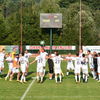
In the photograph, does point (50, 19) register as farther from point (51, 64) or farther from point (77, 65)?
point (77, 65)

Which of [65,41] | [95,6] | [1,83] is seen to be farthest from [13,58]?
[95,6]

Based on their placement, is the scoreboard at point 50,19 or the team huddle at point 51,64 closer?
the team huddle at point 51,64

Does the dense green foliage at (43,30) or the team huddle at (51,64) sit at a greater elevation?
the dense green foliage at (43,30)

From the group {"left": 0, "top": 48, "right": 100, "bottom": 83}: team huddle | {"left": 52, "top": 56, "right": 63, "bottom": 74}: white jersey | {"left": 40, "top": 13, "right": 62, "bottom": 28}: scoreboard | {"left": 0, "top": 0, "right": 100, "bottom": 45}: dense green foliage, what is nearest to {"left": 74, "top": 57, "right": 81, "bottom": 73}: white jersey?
{"left": 0, "top": 48, "right": 100, "bottom": 83}: team huddle

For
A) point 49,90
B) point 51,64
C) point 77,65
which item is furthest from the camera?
point 51,64

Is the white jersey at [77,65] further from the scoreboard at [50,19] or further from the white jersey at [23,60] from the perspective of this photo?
the scoreboard at [50,19]

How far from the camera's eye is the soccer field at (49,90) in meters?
16.0

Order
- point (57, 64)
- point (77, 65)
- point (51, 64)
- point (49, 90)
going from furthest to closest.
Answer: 1. point (51, 64)
2. point (77, 65)
3. point (57, 64)
4. point (49, 90)

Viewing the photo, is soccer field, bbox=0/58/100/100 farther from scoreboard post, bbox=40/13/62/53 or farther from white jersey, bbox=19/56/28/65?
scoreboard post, bbox=40/13/62/53

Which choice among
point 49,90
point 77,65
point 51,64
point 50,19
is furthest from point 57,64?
point 50,19

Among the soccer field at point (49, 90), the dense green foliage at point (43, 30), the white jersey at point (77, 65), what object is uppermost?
the dense green foliage at point (43, 30)

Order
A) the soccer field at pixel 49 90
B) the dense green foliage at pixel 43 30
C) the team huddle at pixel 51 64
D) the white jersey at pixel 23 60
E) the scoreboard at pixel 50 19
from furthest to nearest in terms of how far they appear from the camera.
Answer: the dense green foliage at pixel 43 30
the scoreboard at pixel 50 19
the white jersey at pixel 23 60
the team huddle at pixel 51 64
the soccer field at pixel 49 90

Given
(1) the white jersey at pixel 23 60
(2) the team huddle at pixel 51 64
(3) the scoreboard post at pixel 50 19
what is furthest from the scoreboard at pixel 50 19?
(1) the white jersey at pixel 23 60

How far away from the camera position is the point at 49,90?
712 inches
